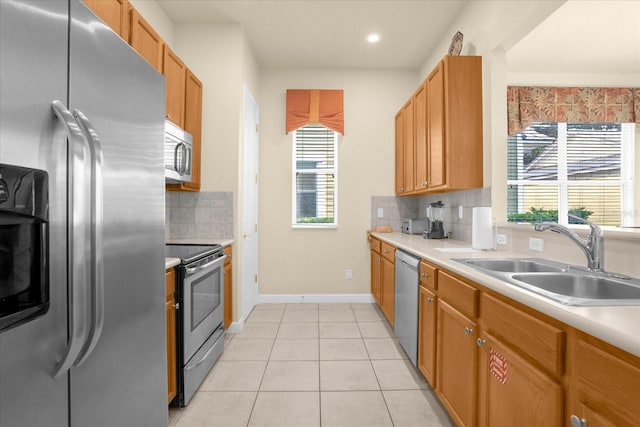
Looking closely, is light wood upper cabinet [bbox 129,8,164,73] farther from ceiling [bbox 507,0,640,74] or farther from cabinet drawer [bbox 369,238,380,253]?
ceiling [bbox 507,0,640,74]

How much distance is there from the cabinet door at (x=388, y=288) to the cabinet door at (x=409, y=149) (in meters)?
0.87

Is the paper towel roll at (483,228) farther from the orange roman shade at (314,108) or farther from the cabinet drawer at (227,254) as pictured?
the orange roman shade at (314,108)

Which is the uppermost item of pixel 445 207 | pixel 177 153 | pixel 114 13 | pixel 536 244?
pixel 114 13

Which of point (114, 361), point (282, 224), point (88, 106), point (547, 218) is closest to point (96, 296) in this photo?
point (114, 361)

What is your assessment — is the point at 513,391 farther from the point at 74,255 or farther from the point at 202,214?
the point at 202,214

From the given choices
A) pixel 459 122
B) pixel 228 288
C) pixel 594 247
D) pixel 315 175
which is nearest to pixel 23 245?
pixel 594 247

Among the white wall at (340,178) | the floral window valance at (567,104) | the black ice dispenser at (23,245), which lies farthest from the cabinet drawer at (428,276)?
the floral window valance at (567,104)

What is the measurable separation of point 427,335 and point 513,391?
0.91 metres

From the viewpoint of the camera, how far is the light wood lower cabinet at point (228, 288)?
112 inches

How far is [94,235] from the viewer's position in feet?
2.58

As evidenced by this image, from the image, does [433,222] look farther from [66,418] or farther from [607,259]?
[66,418]

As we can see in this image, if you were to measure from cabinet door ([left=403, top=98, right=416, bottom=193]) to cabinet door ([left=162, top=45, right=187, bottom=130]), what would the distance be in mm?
2248

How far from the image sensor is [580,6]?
2689mm

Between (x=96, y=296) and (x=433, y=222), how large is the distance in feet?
9.83
